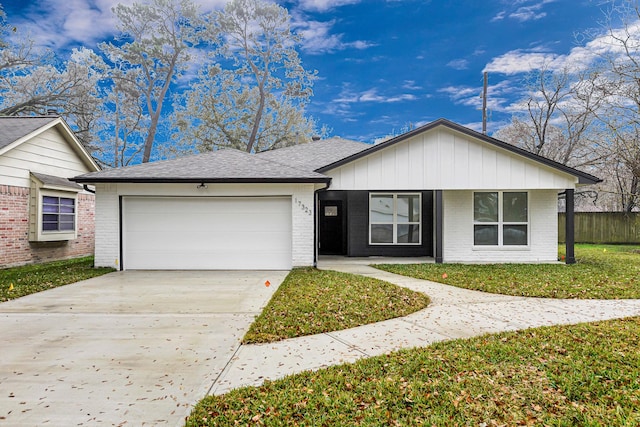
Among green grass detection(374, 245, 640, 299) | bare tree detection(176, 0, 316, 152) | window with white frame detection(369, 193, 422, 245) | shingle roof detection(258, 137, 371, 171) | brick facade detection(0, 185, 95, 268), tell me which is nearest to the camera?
green grass detection(374, 245, 640, 299)

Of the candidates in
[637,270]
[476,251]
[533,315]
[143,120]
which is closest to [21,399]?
[533,315]

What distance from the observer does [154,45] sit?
25.4 m

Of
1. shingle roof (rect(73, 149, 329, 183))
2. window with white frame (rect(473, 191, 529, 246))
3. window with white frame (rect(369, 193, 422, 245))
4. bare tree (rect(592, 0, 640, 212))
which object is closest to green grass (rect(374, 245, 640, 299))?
window with white frame (rect(473, 191, 529, 246))

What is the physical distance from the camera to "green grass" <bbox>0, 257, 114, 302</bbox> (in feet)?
24.9

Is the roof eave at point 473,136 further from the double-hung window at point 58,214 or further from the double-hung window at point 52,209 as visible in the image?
the double-hung window at point 58,214

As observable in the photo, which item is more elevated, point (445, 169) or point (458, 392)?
point (445, 169)

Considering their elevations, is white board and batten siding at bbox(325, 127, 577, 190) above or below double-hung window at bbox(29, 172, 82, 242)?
above

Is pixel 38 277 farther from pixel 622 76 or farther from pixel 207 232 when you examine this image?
pixel 622 76

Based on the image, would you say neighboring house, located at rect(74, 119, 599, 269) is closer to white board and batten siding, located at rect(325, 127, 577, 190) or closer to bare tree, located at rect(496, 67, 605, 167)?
white board and batten siding, located at rect(325, 127, 577, 190)

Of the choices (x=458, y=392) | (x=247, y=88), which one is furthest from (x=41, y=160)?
(x=247, y=88)

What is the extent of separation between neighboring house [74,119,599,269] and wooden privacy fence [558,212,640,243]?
1023 centimetres

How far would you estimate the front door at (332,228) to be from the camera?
1431 centimetres

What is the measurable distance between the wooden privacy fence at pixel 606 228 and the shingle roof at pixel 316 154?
12334 mm

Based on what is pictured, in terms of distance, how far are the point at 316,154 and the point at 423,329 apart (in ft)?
34.7
